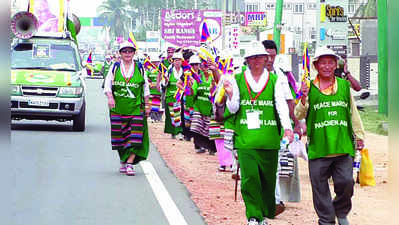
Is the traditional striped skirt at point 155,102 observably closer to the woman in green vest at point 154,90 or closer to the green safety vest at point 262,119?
the woman in green vest at point 154,90

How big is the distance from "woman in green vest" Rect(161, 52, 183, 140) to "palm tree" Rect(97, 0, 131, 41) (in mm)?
138056

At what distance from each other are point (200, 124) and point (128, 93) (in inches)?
120

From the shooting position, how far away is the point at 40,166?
13.4 metres

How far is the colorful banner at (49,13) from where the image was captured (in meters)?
21.1

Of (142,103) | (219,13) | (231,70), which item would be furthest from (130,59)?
(219,13)

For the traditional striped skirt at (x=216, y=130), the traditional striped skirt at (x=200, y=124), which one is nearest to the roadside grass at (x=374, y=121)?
the traditional striped skirt at (x=200, y=124)

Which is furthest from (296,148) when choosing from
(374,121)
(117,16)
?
(117,16)

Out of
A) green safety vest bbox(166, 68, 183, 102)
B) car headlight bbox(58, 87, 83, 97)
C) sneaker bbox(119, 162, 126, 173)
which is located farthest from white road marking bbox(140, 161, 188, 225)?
car headlight bbox(58, 87, 83, 97)

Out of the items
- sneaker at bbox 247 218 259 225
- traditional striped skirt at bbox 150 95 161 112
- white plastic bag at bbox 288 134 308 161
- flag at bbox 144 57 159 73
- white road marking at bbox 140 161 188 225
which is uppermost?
flag at bbox 144 57 159 73

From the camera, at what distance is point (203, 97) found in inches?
581

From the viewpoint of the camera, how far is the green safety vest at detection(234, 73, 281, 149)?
24.5ft

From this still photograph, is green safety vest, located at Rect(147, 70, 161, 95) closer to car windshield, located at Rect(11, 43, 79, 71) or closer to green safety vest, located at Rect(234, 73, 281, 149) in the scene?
car windshield, located at Rect(11, 43, 79, 71)

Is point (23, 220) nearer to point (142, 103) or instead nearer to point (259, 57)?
point (259, 57)

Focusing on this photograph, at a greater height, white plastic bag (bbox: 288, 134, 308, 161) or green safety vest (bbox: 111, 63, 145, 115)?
green safety vest (bbox: 111, 63, 145, 115)
